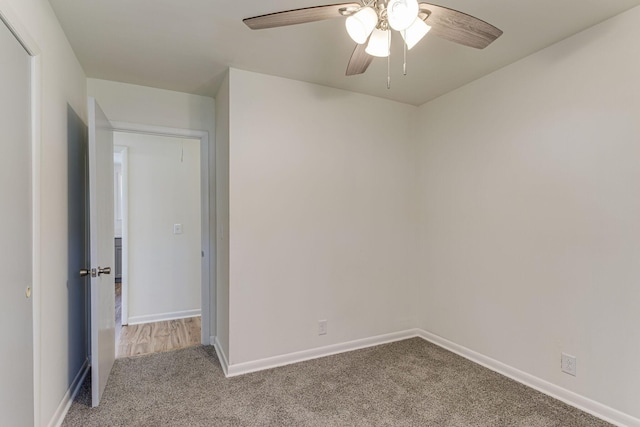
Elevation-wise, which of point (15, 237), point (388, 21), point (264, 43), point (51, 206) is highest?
point (264, 43)

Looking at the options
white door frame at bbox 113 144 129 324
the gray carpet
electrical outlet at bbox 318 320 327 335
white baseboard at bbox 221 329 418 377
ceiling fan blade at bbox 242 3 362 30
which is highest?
ceiling fan blade at bbox 242 3 362 30

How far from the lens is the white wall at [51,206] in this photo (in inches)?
61.2

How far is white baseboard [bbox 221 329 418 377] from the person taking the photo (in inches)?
96.2

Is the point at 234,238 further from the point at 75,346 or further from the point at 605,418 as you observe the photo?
the point at 605,418

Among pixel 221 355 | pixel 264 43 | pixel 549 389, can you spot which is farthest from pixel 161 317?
pixel 549 389

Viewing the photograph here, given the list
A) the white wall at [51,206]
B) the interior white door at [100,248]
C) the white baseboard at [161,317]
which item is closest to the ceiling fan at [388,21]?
the white wall at [51,206]

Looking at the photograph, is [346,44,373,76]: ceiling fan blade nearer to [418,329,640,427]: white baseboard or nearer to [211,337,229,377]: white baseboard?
[211,337,229,377]: white baseboard

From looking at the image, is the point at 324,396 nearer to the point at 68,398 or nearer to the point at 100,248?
the point at 68,398

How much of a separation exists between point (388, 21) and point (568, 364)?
7.59 ft

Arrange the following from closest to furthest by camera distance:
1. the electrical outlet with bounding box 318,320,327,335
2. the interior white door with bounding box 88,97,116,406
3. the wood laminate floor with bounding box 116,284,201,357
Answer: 1. the interior white door with bounding box 88,97,116,406
2. the electrical outlet with bounding box 318,320,327,335
3. the wood laminate floor with bounding box 116,284,201,357

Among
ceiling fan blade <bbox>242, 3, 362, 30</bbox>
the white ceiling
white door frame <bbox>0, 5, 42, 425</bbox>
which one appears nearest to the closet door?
white door frame <bbox>0, 5, 42, 425</bbox>

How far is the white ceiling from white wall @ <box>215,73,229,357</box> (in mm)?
235

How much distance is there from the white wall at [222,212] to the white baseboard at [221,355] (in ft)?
0.11

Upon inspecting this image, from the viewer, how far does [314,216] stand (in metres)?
2.74
